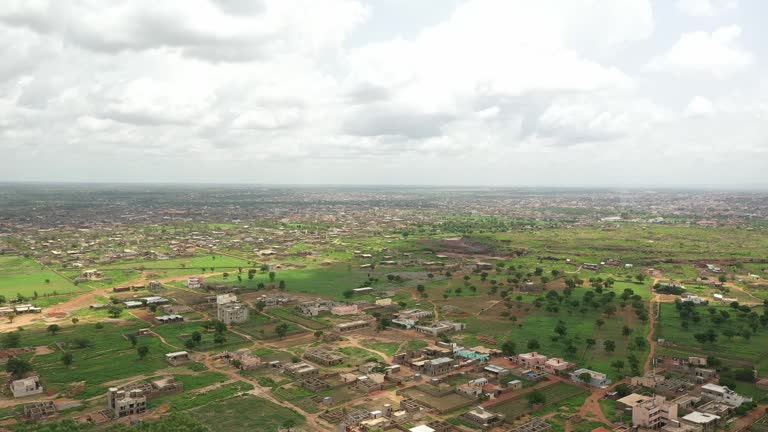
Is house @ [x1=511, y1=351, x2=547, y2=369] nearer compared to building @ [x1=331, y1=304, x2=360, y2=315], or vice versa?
house @ [x1=511, y1=351, x2=547, y2=369]

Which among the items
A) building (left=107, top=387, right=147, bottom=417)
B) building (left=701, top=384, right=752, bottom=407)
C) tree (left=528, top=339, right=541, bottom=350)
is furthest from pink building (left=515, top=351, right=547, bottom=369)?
building (left=107, top=387, right=147, bottom=417)

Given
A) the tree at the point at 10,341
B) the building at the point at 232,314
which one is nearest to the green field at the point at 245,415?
the building at the point at 232,314

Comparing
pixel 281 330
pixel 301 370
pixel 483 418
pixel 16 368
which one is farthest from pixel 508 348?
pixel 16 368

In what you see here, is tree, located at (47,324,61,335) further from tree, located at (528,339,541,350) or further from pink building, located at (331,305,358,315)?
tree, located at (528,339,541,350)

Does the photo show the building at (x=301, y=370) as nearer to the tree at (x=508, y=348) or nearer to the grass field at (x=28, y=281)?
the tree at (x=508, y=348)

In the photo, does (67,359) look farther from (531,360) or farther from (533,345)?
(533,345)

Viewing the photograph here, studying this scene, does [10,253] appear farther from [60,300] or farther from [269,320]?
[269,320]
